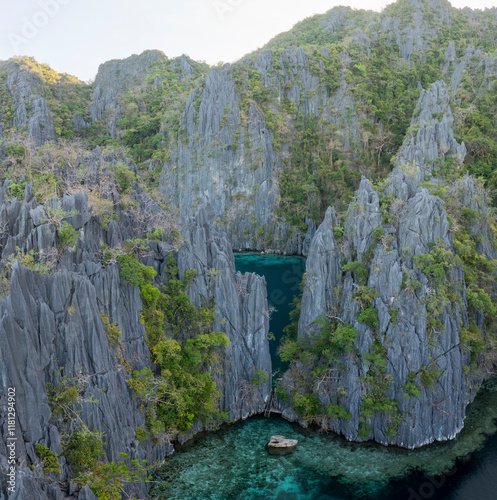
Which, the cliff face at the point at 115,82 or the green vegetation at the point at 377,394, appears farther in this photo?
the cliff face at the point at 115,82

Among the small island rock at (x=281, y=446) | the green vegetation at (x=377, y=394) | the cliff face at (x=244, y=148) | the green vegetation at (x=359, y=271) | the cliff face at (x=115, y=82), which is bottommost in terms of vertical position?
the small island rock at (x=281, y=446)

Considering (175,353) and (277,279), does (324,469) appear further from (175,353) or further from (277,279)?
(277,279)

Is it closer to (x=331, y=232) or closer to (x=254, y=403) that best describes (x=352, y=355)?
(x=254, y=403)

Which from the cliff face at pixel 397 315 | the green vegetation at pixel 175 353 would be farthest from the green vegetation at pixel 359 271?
the green vegetation at pixel 175 353

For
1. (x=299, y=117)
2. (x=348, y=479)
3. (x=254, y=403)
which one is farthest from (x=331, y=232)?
(x=299, y=117)

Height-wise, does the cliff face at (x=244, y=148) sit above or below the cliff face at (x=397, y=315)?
above

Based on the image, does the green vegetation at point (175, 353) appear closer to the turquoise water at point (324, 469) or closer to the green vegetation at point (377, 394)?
the turquoise water at point (324, 469)

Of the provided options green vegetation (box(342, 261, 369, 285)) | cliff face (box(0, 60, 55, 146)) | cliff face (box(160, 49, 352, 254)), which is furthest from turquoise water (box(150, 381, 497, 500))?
cliff face (box(0, 60, 55, 146))
